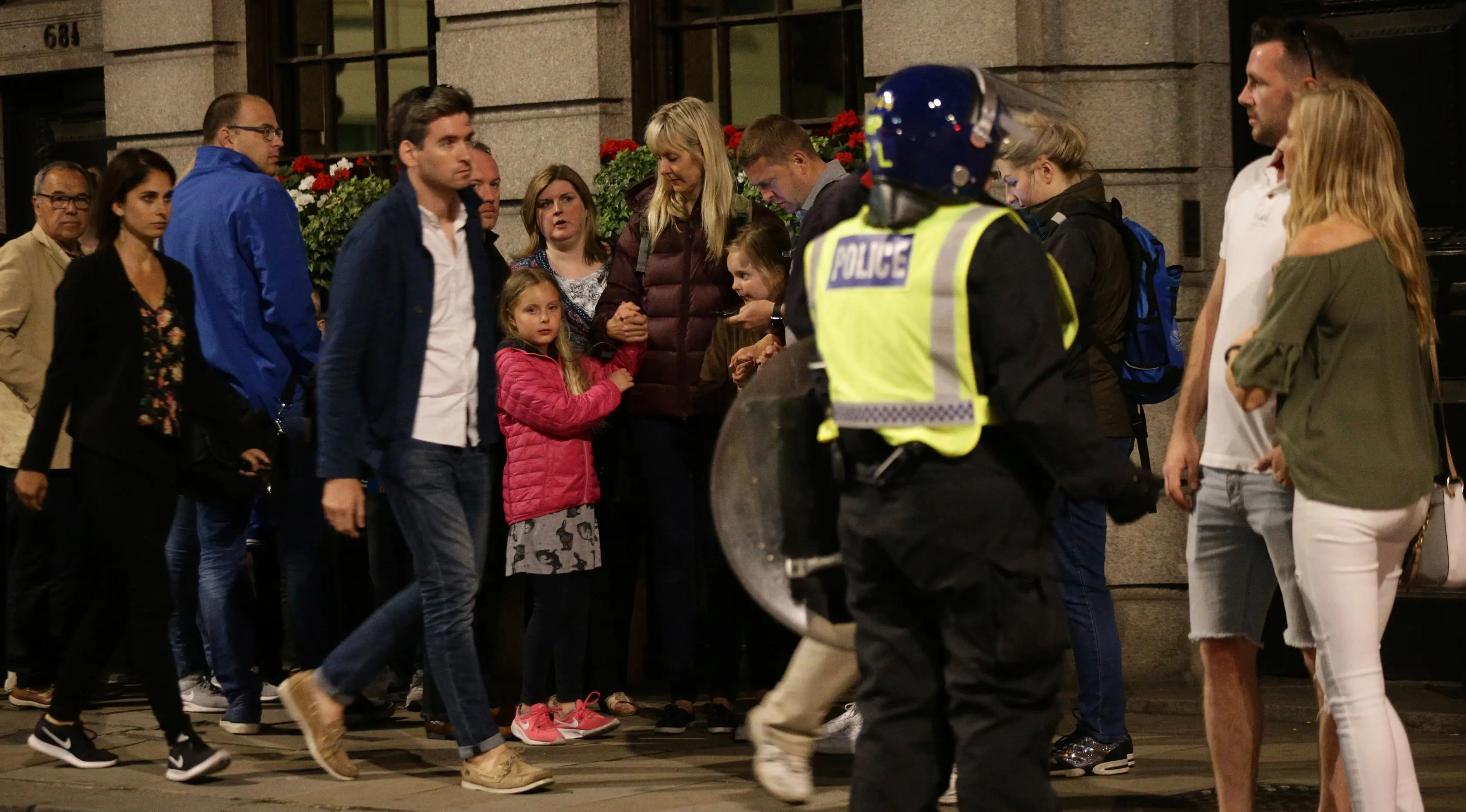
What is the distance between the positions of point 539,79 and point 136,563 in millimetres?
4154

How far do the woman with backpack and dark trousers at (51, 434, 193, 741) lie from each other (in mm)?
3006

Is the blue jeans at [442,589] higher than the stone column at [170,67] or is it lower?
lower

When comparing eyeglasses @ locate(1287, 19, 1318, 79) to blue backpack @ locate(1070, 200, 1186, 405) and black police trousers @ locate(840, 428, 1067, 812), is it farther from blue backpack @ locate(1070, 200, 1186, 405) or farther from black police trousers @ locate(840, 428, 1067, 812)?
black police trousers @ locate(840, 428, 1067, 812)

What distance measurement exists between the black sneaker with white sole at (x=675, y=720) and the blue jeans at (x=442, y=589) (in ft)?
3.93

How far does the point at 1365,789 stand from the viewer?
4.86 meters

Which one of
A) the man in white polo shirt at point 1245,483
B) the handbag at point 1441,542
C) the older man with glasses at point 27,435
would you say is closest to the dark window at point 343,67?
the older man with glasses at point 27,435

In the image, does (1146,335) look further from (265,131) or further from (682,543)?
(265,131)

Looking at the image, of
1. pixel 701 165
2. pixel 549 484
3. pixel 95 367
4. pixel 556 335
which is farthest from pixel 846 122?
pixel 95 367

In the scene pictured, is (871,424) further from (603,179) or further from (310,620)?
(603,179)

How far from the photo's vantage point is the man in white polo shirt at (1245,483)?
5211mm

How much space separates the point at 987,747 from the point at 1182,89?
5165mm

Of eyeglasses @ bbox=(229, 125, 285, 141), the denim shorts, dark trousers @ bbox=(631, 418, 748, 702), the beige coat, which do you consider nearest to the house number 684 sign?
the beige coat

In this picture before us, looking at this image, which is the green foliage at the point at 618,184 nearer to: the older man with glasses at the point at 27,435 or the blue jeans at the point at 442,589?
the older man with glasses at the point at 27,435

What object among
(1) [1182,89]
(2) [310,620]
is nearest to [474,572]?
(2) [310,620]
